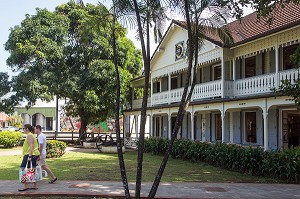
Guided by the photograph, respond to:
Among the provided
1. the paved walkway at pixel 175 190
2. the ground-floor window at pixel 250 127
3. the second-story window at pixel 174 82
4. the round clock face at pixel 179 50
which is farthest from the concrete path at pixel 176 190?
the second-story window at pixel 174 82

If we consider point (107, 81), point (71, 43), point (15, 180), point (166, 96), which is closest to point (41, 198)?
point (15, 180)

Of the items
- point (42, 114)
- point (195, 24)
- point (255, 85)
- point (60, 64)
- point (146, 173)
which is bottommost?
point (146, 173)

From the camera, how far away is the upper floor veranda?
14672 mm

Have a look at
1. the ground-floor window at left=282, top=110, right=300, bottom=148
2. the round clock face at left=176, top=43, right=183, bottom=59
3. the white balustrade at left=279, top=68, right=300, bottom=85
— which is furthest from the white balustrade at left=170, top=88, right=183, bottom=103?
the white balustrade at left=279, top=68, right=300, bottom=85

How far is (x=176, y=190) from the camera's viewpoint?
962 centimetres

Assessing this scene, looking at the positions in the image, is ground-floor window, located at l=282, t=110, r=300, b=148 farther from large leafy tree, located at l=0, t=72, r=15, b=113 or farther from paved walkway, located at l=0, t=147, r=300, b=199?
large leafy tree, located at l=0, t=72, r=15, b=113

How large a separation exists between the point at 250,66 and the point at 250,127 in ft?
10.4

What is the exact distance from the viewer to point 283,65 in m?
15.8

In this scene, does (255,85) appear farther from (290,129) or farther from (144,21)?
(144,21)

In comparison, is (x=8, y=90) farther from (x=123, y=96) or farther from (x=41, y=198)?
(x=41, y=198)

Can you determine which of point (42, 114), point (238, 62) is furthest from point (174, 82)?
point (42, 114)

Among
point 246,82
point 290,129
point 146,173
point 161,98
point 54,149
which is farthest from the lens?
point 161,98

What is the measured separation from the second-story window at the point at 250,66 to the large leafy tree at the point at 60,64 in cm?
1155

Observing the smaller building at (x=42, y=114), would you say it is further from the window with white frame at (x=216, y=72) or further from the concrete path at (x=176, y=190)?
the concrete path at (x=176, y=190)
